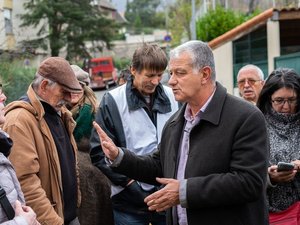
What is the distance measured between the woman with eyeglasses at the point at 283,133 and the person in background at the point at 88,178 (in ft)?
5.11

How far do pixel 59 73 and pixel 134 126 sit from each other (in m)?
0.89

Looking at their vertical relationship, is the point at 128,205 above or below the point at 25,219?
below

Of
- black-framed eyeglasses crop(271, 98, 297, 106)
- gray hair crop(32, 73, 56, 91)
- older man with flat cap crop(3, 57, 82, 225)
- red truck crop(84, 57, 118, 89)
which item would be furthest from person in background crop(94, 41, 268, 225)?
red truck crop(84, 57, 118, 89)

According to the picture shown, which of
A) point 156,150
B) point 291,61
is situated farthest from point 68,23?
point 156,150

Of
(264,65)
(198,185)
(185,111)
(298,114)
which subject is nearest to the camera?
(198,185)

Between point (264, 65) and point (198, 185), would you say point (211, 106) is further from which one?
point (264, 65)

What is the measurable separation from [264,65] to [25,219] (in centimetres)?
1464

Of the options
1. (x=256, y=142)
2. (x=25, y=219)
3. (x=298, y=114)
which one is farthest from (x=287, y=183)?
(x=25, y=219)

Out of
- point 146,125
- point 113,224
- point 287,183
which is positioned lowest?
point 113,224

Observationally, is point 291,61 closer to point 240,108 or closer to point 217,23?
point 240,108

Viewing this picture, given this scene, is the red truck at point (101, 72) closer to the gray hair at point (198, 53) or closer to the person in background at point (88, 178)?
the person in background at point (88, 178)

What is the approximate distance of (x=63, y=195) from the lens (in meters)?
3.90

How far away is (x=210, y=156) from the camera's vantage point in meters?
3.13

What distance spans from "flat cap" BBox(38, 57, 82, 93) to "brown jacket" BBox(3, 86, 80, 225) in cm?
17
